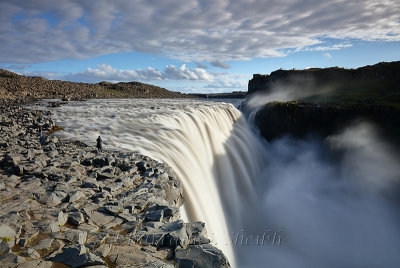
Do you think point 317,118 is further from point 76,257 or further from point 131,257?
point 76,257

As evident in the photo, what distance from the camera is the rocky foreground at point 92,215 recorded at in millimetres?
5977

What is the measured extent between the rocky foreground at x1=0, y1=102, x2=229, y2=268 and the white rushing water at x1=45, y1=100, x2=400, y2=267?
3.47m

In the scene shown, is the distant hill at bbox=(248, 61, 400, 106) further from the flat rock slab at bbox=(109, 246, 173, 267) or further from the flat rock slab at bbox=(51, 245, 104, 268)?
the flat rock slab at bbox=(51, 245, 104, 268)

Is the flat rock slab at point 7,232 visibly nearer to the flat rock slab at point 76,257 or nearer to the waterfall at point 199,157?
the flat rock slab at point 76,257

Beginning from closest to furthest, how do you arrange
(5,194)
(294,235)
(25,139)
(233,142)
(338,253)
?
(5,194) → (25,139) → (338,253) → (294,235) → (233,142)

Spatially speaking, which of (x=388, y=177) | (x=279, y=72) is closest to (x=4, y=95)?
(x=388, y=177)

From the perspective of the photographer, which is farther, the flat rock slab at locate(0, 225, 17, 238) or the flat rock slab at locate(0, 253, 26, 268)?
the flat rock slab at locate(0, 225, 17, 238)

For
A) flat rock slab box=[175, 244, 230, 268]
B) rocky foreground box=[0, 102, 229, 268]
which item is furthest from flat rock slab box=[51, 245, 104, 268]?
flat rock slab box=[175, 244, 230, 268]

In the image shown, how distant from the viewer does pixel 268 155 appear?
143ft

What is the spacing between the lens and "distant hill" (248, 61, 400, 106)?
51928 millimetres

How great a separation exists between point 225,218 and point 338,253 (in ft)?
45.9

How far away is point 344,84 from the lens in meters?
69.0

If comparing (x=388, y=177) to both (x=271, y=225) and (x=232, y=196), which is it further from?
(x=232, y=196)

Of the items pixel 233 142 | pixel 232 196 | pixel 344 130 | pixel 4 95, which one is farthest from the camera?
pixel 4 95
